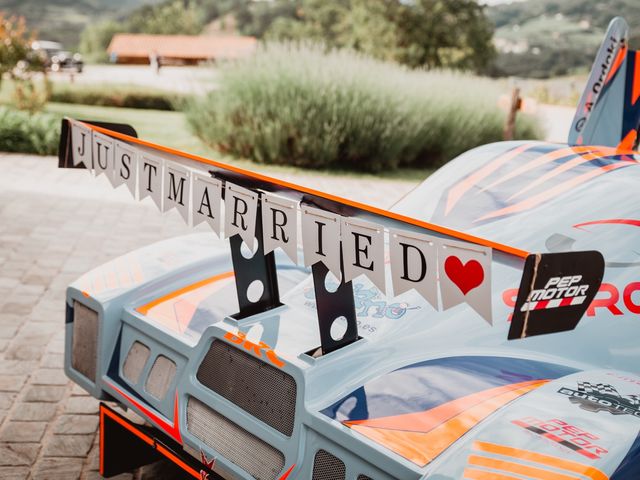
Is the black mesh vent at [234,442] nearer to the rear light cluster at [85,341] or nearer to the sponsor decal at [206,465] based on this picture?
the sponsor decal at [206,465]

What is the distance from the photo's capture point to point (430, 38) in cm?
3894

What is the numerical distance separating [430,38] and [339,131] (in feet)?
92.9

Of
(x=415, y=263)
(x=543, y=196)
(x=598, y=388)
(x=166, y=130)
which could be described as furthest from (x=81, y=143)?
(x=166, y=130)

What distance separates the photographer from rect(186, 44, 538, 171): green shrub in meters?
12.5

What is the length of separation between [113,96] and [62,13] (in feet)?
426

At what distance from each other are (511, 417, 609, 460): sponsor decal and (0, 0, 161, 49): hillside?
125646 millimetres

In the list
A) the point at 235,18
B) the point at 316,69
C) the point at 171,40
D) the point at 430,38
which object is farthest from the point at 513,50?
the point at 235,18

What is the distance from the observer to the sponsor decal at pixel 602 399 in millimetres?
1866

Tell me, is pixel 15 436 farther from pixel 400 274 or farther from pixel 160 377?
pixel 400 274

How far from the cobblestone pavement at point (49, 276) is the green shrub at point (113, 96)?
12349 millimetres

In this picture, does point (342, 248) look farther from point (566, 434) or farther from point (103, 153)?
point (103, 153)

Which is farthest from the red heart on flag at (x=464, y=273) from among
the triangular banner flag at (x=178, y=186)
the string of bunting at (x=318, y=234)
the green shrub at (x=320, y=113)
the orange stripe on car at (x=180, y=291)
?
the green shrub at (x=320, y=113)

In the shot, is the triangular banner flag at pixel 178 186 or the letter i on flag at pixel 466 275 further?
the triangular banner flag at pixel 178 186

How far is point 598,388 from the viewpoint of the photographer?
2.00 meters
